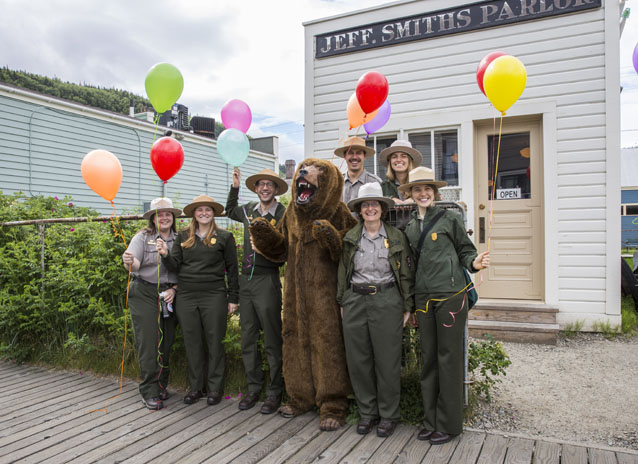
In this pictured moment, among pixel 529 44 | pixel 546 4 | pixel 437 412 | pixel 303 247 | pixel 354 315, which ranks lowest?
pixel 437 412

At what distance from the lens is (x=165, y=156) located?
11.7 ft

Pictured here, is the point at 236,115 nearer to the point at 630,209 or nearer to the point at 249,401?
the point at 249,401

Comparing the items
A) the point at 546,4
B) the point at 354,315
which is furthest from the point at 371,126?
the point at 546,4

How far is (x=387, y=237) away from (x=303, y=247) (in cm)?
62

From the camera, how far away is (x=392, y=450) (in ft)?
9.36

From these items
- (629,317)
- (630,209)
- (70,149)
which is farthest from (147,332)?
(630,209)

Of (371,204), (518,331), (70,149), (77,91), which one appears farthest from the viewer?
(77,91)

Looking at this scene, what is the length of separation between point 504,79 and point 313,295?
78.7 inches

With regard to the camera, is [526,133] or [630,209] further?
[630,209]

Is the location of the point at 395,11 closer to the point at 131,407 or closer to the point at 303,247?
the point at 303,247

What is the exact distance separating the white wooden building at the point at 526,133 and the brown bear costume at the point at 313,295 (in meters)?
2.72

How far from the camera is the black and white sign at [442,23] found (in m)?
5.52

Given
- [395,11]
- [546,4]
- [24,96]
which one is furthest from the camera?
[24,96]

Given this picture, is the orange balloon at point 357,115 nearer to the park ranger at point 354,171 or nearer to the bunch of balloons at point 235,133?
the park ranger at point 354,171
